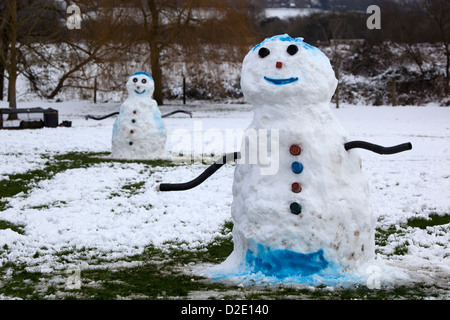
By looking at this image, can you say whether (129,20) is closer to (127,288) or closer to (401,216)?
(401,216)

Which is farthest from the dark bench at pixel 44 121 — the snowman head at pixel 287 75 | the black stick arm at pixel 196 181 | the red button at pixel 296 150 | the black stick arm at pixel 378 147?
the black stick arm at pixel 378 147

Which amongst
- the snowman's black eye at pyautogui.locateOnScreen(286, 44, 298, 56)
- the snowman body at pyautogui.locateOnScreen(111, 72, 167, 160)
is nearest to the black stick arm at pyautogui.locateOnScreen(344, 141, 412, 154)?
the snowman's black eye at pyautogui.locateOnScreen(286, 44, 298, 56)

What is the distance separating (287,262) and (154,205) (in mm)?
3994

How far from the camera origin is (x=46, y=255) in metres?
6.03

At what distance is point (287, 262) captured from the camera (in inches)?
183

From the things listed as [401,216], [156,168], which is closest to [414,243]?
[401,216]

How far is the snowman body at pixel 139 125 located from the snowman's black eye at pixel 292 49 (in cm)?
750

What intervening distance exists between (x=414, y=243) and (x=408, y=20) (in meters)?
24.7

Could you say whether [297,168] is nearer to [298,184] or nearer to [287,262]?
[298,184]

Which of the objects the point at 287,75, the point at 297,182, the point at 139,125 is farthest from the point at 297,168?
the point at 139,125

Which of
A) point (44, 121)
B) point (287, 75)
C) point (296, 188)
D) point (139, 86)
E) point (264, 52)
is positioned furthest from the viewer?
point (44, 121)

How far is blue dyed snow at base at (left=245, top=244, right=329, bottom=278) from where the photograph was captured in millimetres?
4605

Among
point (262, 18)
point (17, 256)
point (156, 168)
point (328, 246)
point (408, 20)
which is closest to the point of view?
point (328, 246)

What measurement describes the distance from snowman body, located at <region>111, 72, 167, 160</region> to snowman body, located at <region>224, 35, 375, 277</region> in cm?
737
